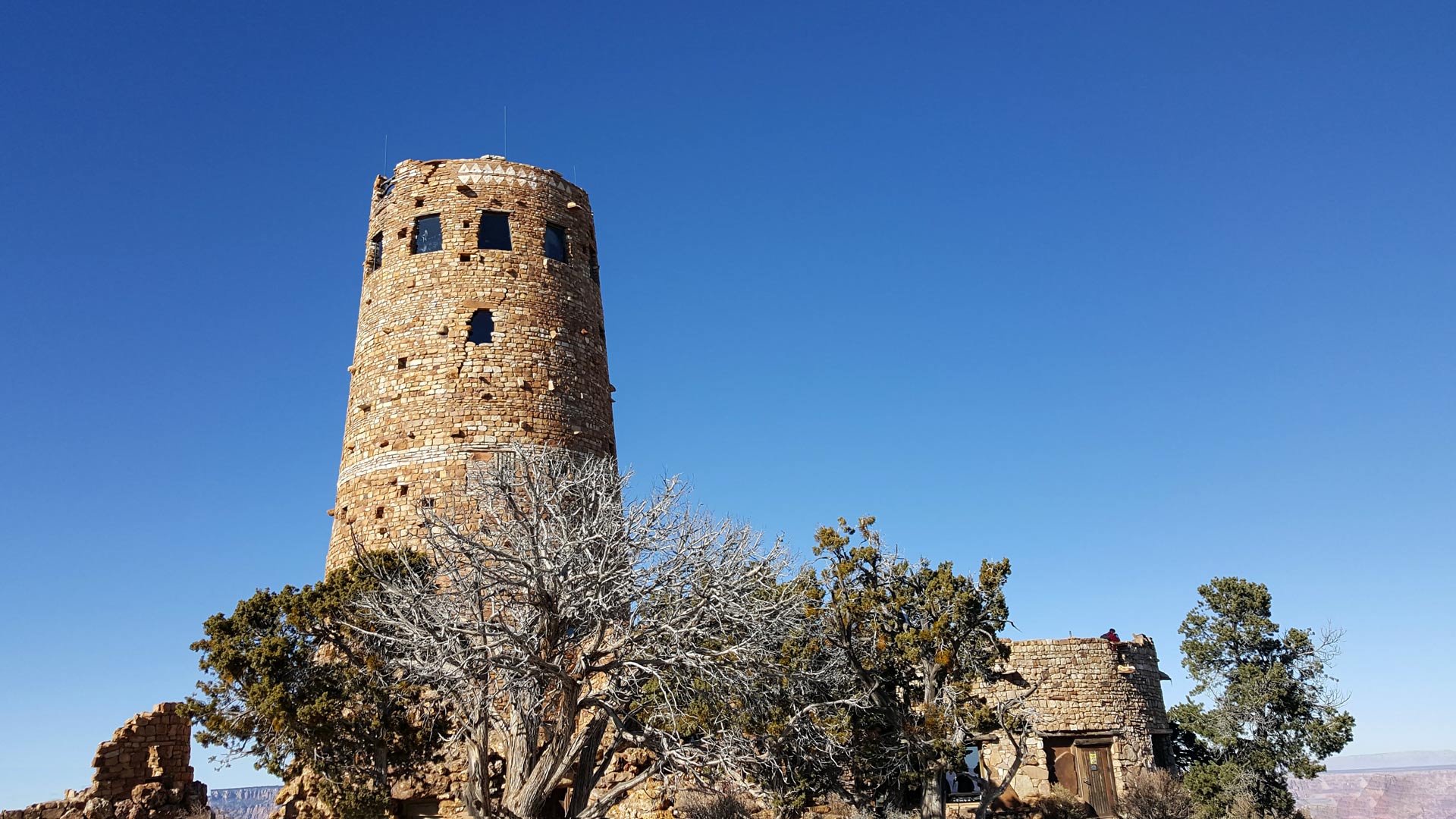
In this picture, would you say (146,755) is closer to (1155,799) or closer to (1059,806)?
(1059,806)

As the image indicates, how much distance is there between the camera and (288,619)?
15.4 m

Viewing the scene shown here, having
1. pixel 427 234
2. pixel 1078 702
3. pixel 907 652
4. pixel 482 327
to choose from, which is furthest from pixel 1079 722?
pixel 427 234

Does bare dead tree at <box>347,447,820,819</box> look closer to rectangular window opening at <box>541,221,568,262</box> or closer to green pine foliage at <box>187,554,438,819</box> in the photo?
green pine foliage at <box>187,554,438,819</box>

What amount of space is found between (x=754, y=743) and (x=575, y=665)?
10.2ft

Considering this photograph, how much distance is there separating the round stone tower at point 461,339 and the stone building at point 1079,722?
10.2m

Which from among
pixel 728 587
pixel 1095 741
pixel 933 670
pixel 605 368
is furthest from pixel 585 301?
pixel 1095 741

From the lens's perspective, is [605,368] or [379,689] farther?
[605,368]

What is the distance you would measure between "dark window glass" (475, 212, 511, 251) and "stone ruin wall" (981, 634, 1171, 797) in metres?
13.6

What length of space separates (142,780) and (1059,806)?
55.2 ft

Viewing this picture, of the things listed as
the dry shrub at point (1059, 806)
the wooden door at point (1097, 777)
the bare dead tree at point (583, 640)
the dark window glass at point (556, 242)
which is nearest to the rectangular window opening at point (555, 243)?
the dark window glass at point (556, 242)

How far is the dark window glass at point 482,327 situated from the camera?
2092 centimetres

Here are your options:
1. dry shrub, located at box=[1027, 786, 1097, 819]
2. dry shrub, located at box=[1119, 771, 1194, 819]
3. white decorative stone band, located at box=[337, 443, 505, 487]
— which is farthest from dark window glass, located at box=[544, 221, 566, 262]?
dry shrub, located at box=[1119, 771, 1194, 819]

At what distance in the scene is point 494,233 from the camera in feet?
71.9

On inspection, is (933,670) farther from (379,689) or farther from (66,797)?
(66,797)
